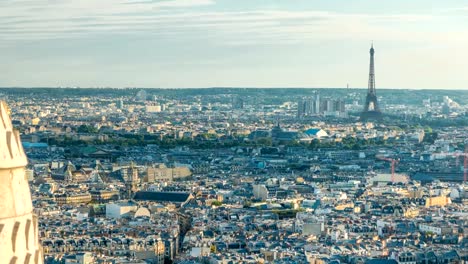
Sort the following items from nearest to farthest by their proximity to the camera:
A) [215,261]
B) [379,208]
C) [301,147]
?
[215,261] < [379,208] < [301,147]

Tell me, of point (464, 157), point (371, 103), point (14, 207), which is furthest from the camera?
point (371, 103)

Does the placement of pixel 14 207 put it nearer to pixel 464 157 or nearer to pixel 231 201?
pixel 231 201

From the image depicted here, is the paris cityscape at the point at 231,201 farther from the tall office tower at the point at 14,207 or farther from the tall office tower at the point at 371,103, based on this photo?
the tall office tower at the point at 371,103

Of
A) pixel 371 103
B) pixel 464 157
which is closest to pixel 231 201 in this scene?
pixel 464 157

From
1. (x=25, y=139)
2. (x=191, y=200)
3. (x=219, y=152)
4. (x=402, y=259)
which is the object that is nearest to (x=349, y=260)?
(x=402, y=259)

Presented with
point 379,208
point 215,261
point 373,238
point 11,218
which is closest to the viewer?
point 11,218

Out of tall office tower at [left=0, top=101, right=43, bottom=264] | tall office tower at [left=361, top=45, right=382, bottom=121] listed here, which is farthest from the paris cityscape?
tall office tower at [left=361, top=45, right=382, bottom=121]

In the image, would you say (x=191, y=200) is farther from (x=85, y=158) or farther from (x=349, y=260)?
(x=85, y=158)

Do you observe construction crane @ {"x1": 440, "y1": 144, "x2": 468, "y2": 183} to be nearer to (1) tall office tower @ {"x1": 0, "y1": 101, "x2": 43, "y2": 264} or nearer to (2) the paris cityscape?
(2) the paris cityscape

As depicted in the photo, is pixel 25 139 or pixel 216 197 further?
pixel 25 139
